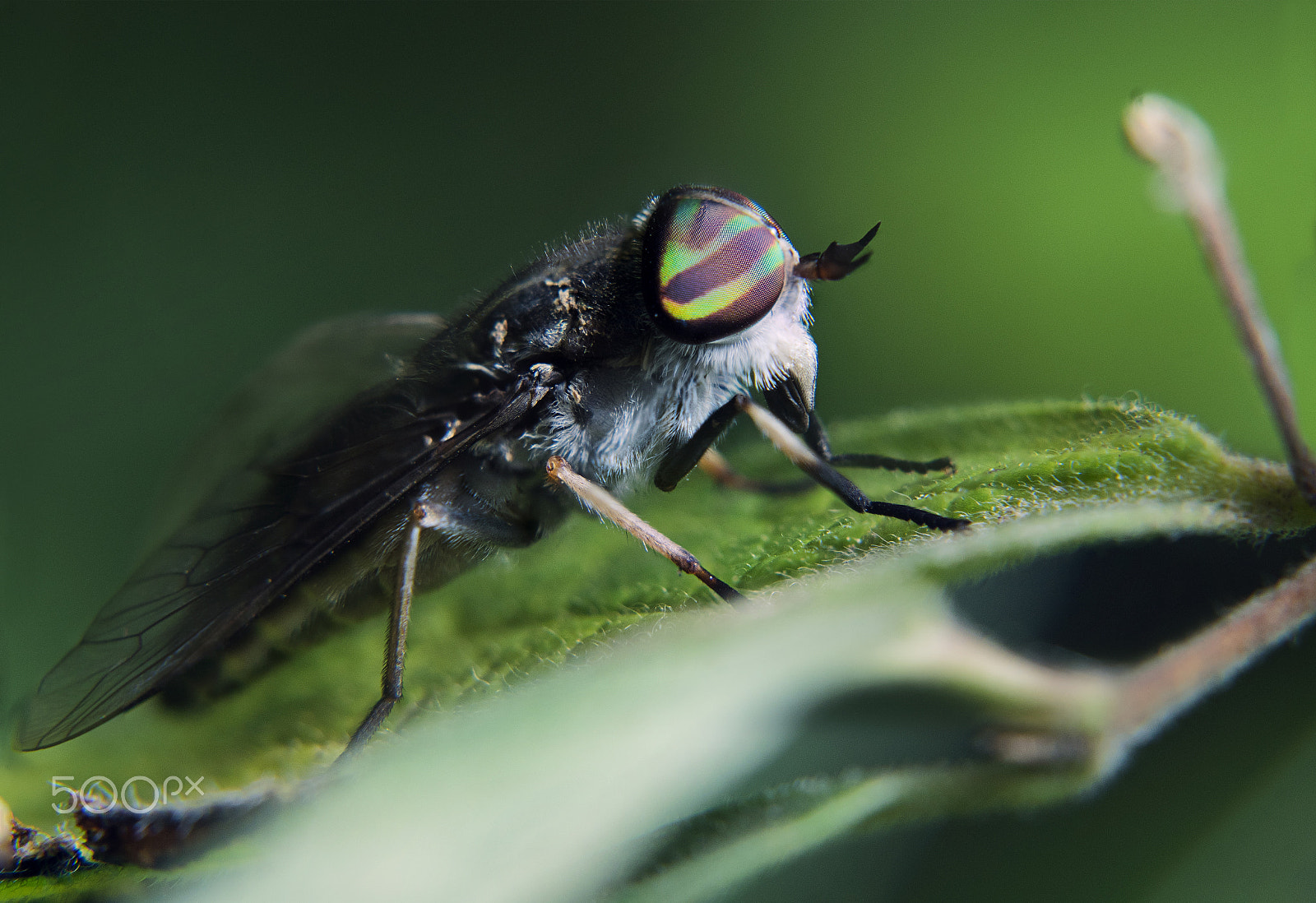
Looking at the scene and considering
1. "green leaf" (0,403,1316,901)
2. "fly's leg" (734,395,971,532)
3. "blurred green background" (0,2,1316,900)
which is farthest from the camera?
"blurred green background" (0,2,1316,900)

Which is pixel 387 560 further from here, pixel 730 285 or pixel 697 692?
pixel 697 692

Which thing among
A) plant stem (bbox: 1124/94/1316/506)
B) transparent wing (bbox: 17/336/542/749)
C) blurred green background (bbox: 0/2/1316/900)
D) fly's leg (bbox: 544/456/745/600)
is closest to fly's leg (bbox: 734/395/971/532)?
fly's leg (bbox: 544/456/745/600)

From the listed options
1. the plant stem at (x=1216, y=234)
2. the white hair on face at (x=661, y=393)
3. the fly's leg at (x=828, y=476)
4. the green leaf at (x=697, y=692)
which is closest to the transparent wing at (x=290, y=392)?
the white hair on face at (x=661, y=393)

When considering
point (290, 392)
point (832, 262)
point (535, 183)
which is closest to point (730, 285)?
point (832, 262)

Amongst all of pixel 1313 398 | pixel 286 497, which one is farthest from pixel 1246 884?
pixel 286 497

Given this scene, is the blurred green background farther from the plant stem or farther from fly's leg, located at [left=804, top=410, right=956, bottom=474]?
the plant stem

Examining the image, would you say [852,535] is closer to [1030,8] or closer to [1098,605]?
[1098,605]

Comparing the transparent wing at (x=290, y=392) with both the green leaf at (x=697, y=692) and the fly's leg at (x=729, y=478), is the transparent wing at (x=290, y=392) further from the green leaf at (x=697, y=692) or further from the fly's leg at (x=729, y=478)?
the fly's leg at (x=729, y=478)
